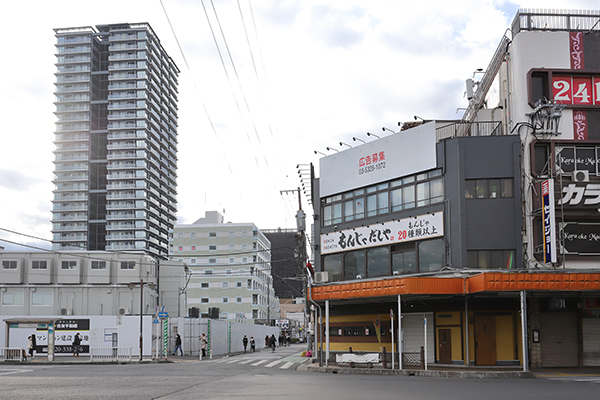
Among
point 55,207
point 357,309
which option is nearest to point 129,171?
point 55,207

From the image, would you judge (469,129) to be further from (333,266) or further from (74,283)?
(74,283)

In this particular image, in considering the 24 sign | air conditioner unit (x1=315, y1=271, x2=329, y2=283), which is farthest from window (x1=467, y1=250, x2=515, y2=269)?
air conditioner unit (x1=315, y1=271, x2=329, y2=283)

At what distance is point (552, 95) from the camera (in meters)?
30.0

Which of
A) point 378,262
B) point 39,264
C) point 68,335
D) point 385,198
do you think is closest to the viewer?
point 378,262

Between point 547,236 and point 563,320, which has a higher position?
point 547,236

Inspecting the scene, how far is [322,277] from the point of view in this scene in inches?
1436

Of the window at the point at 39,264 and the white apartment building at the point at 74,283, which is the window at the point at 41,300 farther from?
the window at the point at 39,264

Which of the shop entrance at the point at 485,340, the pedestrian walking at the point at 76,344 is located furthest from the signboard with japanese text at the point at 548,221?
the pedestrian walking at the point at 76,344

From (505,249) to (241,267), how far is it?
87660 millimetres

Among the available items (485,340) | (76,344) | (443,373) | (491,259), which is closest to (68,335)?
(76,344)

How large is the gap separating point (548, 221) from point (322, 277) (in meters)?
14.0

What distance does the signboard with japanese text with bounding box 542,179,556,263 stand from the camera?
87.6 ft

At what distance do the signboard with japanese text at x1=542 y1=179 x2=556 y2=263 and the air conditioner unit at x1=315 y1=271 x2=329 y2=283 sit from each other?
13.1m

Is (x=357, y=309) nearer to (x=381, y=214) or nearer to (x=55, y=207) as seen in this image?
(x=381, y=214)
